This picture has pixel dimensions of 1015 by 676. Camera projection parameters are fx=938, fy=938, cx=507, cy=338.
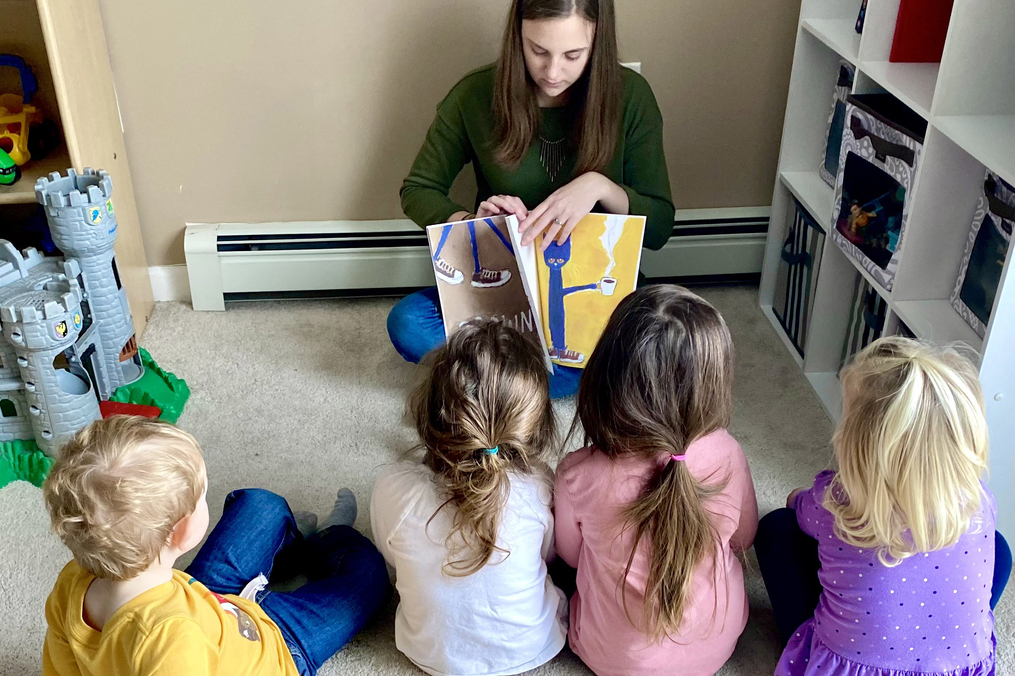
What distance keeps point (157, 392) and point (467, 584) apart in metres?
0.92

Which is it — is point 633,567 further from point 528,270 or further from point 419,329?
point 419,329

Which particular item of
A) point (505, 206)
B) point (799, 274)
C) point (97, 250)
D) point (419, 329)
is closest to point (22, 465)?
point (97, 250)

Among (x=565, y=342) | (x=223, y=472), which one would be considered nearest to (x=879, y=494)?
(x=565, y=342)

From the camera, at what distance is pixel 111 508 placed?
0.98m

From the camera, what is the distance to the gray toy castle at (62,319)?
161 centimetres

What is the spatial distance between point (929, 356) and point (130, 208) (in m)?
1.69

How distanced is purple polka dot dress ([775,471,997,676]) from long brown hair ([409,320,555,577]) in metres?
0.43

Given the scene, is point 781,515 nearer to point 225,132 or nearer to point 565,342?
point 565,342

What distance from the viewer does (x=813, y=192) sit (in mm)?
1954

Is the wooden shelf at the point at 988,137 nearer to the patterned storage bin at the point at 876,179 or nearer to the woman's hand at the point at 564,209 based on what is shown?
the patterned storage bin at the point at 876,179

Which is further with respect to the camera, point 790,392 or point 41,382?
point 790,392

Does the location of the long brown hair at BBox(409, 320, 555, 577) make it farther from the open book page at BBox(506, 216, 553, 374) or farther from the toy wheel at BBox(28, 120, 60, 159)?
the toy wheel at BBox(28, 120, 60, 159)

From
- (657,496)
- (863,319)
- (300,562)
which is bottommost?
(300,562)

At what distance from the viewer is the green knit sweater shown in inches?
72.5
